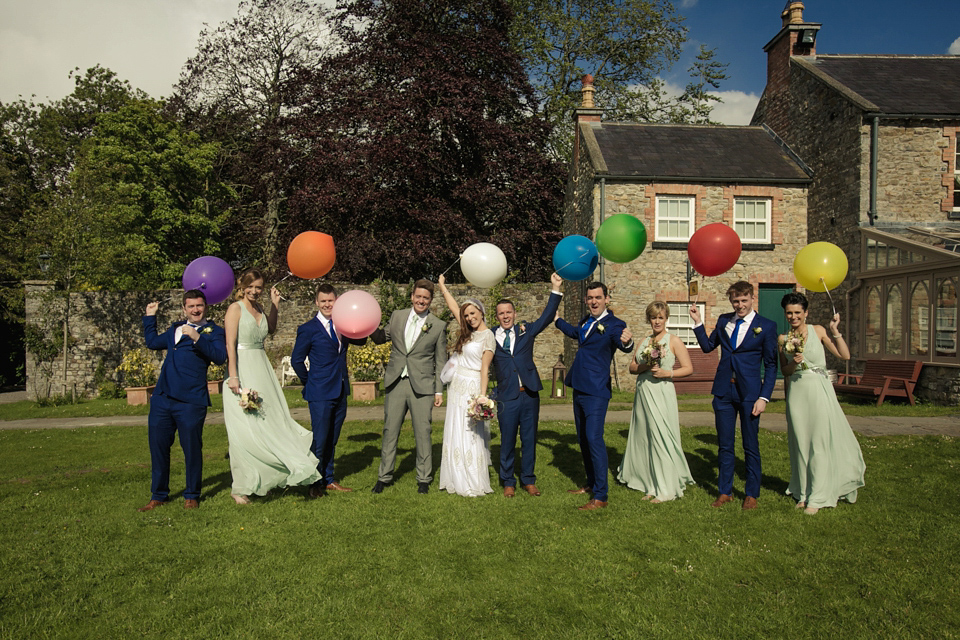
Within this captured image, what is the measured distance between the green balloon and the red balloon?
2.01ft

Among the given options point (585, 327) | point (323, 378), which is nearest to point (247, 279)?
point (323, 378)

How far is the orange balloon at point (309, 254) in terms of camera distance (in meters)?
7.09

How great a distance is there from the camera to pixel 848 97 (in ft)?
53.3

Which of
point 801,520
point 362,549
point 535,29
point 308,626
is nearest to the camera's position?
point 308,626

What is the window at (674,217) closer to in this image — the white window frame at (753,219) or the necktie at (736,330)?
the white window frame at (753,219)

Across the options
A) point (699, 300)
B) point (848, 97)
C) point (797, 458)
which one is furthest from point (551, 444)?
point (848, 97)

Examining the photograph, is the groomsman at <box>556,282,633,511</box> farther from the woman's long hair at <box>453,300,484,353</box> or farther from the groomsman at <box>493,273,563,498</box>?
the woman's long hair at <box>453,300,484,353</box>

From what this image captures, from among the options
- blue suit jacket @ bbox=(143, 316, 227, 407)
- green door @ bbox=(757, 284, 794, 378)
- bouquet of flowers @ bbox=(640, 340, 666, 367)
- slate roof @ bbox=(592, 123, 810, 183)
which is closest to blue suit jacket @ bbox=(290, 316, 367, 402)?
blue suit jacket @ bbox=(143, 316, 227, 407)

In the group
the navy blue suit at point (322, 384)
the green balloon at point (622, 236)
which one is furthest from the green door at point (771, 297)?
the navy blue suit at point (322, 384)

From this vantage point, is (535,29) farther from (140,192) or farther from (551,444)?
(551,444)

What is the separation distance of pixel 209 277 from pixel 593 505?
4483 mm

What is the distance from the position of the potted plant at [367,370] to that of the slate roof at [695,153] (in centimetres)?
807

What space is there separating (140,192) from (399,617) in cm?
2235

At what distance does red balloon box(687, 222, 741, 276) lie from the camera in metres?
6.98
